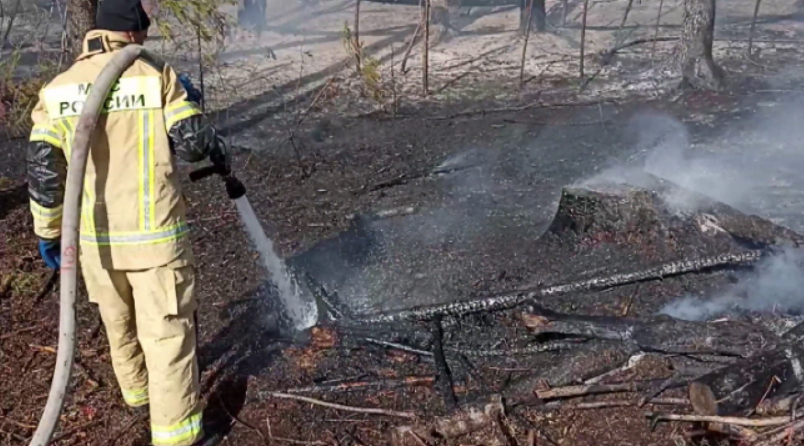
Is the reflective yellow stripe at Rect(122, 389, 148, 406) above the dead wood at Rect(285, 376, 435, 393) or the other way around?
above

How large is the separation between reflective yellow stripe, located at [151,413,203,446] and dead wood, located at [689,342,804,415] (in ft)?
7.51

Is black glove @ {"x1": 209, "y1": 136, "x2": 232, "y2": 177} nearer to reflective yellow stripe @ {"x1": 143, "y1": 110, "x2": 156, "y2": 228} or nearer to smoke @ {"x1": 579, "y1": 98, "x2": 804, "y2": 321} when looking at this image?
reflective yellow stripe @ {"x1": 143, "y1": 110, "x2": 156, "y2": 228}

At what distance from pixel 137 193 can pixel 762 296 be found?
11.9 feet

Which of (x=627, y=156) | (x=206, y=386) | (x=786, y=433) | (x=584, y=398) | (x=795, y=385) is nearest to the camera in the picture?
(x=786, y=433)

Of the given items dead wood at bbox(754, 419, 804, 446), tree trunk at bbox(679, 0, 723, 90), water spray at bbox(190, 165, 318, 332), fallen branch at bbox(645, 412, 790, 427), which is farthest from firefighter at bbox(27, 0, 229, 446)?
tree trunk at bbox(679, 0, 723, 90)

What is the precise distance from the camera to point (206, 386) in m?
4.38

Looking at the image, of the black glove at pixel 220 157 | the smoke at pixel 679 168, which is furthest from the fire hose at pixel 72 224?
the smoke at pixel 679 168

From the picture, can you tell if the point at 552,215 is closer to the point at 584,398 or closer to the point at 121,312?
the point at 584,398

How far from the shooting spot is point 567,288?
5078mm

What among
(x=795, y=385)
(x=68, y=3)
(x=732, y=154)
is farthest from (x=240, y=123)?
(x=795, y=385)

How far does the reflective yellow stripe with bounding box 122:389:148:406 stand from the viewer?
163 inches

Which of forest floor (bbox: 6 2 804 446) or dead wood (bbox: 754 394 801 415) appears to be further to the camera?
forest floor (bbox: 6 2 804 446)

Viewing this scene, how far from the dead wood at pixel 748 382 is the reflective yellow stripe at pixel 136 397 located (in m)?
2.64

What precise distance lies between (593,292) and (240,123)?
5460mm
